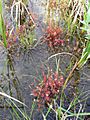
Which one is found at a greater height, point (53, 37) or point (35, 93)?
point (53, 37)

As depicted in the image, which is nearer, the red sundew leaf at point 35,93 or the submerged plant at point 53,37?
the red sundew leaf at point 35,93

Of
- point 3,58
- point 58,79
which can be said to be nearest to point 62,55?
point 58,79

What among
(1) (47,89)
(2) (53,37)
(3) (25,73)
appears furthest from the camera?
(2) (53,37)

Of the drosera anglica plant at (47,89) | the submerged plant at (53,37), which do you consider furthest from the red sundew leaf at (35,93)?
the submerged plant at (53,37)

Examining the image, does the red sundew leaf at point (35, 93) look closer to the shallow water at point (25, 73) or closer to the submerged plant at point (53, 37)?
the shallow water at point (25, 73)

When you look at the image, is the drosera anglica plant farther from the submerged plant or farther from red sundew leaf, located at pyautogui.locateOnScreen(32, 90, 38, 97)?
the submerged plant

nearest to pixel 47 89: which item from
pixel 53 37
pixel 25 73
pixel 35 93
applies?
pixel 35 93

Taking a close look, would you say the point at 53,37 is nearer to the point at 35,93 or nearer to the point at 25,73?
the point at 25,73

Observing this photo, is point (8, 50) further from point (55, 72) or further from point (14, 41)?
point (55, 72)
